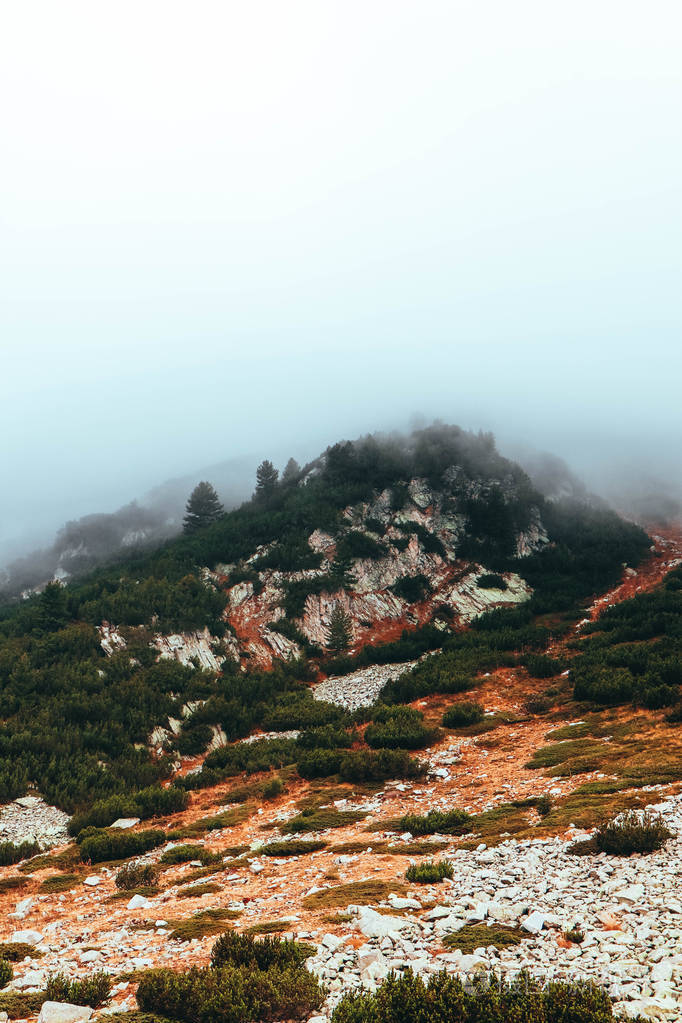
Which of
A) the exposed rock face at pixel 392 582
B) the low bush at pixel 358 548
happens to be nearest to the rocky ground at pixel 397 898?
the exposed rock face at pixel 392 582

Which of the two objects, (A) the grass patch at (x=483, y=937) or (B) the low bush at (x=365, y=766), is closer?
(A) the grass patch at (x=483, y=937)

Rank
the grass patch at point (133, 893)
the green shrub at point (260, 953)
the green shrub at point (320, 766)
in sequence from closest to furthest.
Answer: the green shrub at point (260, 953)
the grass patch at point (133, 893)
the green shrub at point (320, 766)

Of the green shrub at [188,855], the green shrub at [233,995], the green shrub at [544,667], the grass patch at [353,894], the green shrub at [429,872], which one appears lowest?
the green shrub at [544,667]

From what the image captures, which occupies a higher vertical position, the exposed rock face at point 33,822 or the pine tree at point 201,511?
the pine tree at point 201,511

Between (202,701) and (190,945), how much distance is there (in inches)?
1011

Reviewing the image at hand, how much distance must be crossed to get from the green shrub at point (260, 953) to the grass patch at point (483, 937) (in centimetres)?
204

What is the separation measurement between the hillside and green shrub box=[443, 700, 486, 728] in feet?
0.50

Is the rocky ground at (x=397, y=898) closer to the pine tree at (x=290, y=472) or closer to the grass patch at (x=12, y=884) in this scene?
the grass patch at (x=12, y=884)

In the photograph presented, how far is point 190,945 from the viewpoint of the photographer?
8844 millimetres

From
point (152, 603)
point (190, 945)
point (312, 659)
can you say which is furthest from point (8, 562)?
point (190, 945)

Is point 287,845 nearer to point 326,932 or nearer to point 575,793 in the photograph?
point 326,932

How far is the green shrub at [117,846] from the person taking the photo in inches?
669

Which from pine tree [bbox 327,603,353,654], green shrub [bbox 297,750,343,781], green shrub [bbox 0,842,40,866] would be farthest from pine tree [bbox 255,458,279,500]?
green shrub [bbox 0,842,40,866]

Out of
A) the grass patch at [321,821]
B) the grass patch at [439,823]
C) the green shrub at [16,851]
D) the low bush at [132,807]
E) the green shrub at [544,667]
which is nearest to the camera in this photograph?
the grass patch at [439,823]
